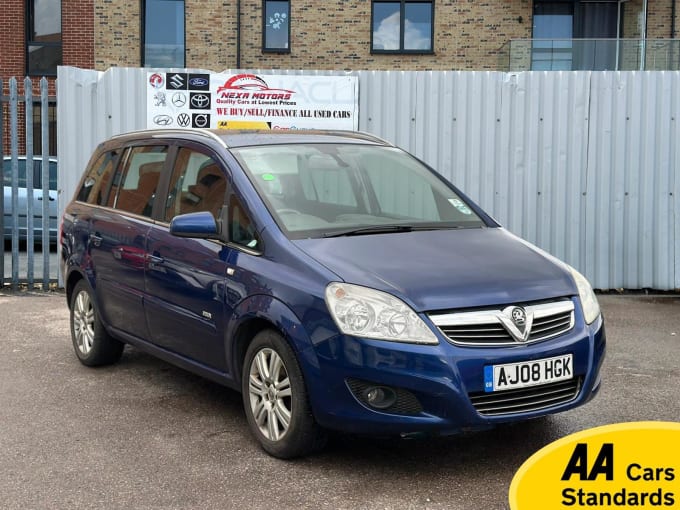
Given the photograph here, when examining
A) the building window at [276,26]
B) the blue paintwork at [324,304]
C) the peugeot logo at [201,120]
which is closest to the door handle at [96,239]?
the blue paintwork at [324,304]

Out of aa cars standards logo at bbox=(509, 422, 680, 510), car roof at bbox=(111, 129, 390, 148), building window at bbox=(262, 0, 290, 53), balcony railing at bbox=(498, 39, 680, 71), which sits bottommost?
aa cars standards logo at bbox=(509, 422, 680, 510)

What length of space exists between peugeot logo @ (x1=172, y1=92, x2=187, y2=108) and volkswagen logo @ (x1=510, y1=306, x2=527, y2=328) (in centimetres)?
692

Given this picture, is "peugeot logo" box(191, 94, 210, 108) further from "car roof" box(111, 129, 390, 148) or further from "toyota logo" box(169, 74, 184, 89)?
"car roof" box(111, 129, 390, 148)

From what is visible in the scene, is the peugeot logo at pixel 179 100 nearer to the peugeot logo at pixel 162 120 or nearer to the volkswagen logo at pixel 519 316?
the peugeot logo at pixel 162 120

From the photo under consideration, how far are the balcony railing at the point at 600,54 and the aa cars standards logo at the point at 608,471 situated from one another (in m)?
20.0

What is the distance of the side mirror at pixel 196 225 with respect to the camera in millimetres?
5191

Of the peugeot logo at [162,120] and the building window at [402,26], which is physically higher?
the building window at [402,26]

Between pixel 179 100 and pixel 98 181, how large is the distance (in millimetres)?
3726

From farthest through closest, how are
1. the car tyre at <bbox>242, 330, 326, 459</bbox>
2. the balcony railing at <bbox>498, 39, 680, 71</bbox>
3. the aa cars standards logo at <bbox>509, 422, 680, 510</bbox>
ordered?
the balcony railing at <bbox>498, 39, 680, 71</bbox> → the car tyre at <bbox>242, 330, 326, 459</bbox> → the aa cars standards logo at <bbox>509, 422, 680, 510</bbox>

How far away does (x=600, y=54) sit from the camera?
2153cm

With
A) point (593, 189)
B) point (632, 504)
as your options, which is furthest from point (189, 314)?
point (593, 189)

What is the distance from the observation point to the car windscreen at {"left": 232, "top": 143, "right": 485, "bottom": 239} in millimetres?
5191

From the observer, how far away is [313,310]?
14.7ft

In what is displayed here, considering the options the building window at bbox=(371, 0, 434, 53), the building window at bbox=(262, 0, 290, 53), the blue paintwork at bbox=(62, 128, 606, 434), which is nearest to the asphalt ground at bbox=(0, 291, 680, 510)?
the blue paintwork at bbox=(62, 128, 606, 434)
